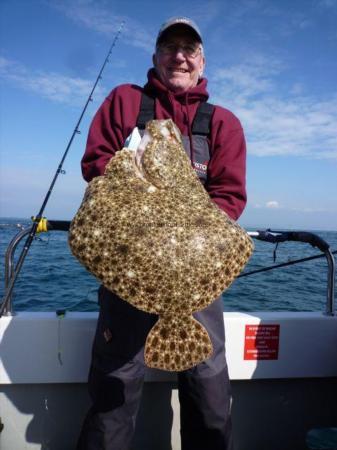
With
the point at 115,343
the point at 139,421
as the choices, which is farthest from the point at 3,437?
the point at 115,343

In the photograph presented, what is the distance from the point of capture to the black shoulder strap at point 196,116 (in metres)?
2.80

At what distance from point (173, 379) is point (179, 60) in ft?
8.60

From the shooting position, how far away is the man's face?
110 inches

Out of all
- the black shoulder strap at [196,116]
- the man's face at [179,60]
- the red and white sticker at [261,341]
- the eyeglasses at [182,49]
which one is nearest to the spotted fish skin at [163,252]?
the black shoulder strap at [196,116]

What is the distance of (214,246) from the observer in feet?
6.41

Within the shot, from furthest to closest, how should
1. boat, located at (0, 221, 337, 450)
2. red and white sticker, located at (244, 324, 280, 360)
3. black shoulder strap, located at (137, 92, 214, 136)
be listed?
1. red and white sticker, located at (244, 324, 280, 360)
2. boat, located at (0, 221, 337, 450)
3. black shoulder strap, located at (137, 92, 214, 136)

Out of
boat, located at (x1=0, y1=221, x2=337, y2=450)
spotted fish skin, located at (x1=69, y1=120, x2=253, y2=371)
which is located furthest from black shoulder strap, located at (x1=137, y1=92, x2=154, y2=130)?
boat, located at (x1=0, y1=221, x2=337, y2=450)

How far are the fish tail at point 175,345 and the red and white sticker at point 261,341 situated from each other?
56.2 inches

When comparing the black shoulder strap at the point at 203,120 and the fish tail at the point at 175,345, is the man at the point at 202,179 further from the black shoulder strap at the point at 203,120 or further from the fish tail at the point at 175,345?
the fish tail at the point at 175,345

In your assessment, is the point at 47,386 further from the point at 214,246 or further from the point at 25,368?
the point at 214,246

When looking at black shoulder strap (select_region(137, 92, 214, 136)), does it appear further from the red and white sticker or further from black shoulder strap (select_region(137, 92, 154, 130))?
the red and white sticker

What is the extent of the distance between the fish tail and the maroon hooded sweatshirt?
939 mm

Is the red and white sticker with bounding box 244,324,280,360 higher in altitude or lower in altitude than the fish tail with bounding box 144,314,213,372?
lower

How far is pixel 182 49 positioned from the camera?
2.80 m
